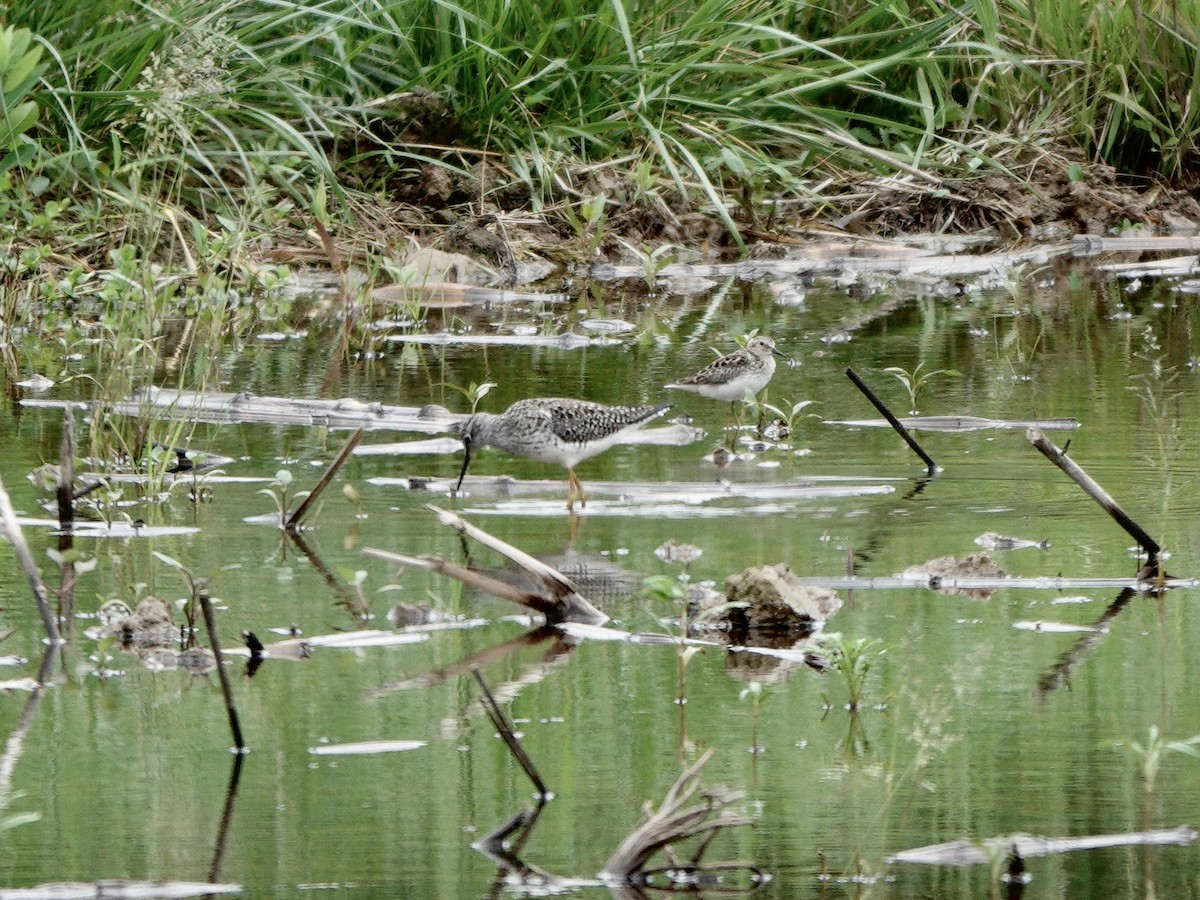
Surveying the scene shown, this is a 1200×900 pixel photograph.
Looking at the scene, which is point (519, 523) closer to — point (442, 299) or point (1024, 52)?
point (442, 299)

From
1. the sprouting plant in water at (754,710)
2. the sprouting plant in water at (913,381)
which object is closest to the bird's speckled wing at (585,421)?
the sprouting plant in water at (913,381)

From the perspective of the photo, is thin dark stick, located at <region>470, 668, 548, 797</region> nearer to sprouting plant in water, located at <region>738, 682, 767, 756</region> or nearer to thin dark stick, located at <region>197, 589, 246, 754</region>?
sprouting plant in water, located at <region>738, 682, 767, 756</region>

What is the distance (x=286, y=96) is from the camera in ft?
48.5

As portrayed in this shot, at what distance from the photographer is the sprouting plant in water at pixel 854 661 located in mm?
4723

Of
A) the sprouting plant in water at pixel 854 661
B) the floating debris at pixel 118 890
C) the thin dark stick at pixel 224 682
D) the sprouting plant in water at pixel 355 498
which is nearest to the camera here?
the floating debris at pixel 118 890

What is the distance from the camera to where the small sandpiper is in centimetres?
878

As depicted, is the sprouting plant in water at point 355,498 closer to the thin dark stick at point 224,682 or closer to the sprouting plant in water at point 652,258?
the thin dark stick at point 224,682

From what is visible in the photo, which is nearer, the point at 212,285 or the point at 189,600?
the point at 189,600

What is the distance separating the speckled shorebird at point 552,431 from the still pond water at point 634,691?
0.51 feet

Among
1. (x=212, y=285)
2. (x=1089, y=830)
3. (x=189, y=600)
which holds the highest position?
(x=212, y=285)

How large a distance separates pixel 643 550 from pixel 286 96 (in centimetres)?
897

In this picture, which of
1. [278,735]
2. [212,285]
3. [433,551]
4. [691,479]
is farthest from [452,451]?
[278,735]

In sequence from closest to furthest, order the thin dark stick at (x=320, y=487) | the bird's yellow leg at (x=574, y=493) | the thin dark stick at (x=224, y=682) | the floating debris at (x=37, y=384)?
the thin dark stick at (x=224, y=682), the thin dark stick at (x=320, y=487), the bird's yellow leg at (x=574, y=493), the floating debris at (x=37, y=384)

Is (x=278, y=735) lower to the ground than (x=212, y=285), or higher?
lower
